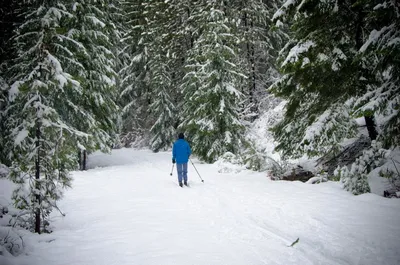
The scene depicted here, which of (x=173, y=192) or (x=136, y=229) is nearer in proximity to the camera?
(x=136, y=229)

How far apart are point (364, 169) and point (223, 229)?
16.0 ft

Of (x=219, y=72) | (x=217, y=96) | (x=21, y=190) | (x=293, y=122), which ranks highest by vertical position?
(x=219, y=72)

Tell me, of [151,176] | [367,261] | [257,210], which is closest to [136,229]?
[257,210]

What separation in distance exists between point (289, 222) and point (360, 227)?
4.44 feet

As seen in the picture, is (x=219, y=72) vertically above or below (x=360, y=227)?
above

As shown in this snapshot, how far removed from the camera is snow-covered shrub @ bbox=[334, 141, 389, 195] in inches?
276

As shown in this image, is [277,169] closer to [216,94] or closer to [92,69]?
[216,94]

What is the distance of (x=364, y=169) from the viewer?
285 inches

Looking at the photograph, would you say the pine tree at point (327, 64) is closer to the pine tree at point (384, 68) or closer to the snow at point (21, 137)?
the pine tree at point (384, 68)

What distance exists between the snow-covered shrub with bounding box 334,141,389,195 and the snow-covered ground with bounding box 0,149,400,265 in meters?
0.33

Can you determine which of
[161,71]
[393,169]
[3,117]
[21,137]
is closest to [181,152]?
[21,137]

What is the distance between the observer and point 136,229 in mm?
5215

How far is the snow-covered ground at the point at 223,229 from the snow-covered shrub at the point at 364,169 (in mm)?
326

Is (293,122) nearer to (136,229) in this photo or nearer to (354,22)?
(354,22)
